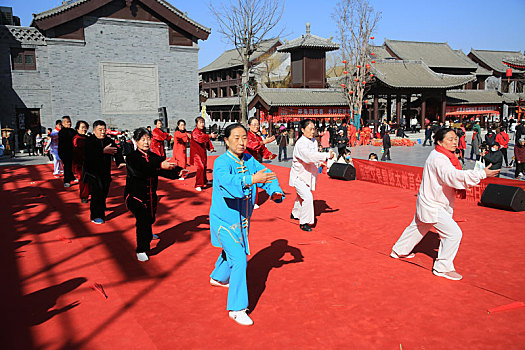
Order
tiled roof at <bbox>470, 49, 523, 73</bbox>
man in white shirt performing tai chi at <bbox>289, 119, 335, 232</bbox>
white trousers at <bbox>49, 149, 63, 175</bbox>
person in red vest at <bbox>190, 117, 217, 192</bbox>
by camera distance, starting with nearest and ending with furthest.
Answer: man in white shirt performing tai chi at <bbox>289, 119, 335, 232</bbox> < person in red vest at <bbox>190, 117, 217, 192</bbox> < white trousers at <bbox>49, 149, 63, 175</bbox> < tiled roof at <bbox>470, 49, 523, 73</bbox>

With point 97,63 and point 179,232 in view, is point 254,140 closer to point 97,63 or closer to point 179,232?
point 179,232

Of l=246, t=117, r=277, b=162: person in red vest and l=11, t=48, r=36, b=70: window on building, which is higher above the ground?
l=11, t=48, r=36, b=70: window on building

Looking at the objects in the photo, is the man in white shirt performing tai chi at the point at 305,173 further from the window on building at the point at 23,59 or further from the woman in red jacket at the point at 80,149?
the window on building at the point at 23,59

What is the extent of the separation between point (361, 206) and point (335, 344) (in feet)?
16.9

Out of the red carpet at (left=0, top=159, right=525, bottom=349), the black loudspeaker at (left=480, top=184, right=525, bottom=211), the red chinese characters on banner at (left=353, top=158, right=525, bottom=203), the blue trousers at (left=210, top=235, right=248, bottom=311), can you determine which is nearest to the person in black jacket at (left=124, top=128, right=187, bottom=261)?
the red carpet at (left=0, top=159, right=525, bottom=349)

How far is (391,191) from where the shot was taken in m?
9.65

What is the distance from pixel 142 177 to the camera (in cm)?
509

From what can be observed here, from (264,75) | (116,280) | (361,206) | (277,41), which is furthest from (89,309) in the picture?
(277,41)

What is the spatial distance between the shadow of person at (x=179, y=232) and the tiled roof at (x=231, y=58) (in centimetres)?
3874

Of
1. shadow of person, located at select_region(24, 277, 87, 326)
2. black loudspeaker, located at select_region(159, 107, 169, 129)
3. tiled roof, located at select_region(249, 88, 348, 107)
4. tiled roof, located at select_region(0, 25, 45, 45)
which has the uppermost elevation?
tiled roof, located at select_region(0, 25, 45, 45)

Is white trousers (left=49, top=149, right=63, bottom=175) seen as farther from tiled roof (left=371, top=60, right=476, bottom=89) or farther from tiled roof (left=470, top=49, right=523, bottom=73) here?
tiled roof (left=470, top=49, right=523, bottom=73)

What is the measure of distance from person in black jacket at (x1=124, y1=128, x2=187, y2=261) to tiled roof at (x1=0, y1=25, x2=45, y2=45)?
2240 centimetres

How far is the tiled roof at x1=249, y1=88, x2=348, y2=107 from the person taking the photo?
28672 millimetres

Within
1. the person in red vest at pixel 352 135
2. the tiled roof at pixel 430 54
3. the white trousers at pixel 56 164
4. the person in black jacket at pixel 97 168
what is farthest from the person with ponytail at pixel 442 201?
the tiled roof at pixel 430 54
